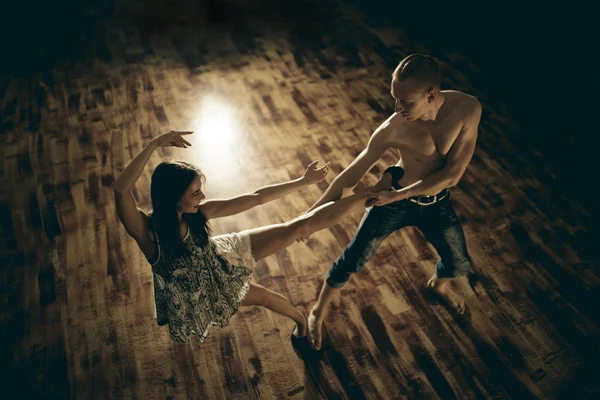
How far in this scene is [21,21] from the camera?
630cm

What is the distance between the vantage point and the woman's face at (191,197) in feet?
5.88

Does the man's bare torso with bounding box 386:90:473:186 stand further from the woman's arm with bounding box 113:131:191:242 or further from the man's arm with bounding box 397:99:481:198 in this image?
the woman's arm with bounding box 113:131:191:242

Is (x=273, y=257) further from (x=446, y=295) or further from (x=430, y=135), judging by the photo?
(x=430, y=135)

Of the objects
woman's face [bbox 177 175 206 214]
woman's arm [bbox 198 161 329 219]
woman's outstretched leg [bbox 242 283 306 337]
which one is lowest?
woman's outstretched leg [bbox 242 283 306 337]

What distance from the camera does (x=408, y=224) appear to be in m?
2.36

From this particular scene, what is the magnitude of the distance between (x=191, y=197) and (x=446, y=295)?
1.72 m

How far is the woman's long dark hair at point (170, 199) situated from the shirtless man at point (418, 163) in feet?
2.15

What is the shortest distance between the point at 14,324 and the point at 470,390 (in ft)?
8.05

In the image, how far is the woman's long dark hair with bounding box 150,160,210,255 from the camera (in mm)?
1770

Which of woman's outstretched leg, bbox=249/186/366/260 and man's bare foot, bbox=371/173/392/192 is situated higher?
man's bare foot, bbox=371/173/392/192

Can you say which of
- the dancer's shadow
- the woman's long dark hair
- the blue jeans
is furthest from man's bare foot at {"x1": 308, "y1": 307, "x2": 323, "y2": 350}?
the woman's long dark hair

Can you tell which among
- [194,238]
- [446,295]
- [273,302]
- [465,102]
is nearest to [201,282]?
[194,238]

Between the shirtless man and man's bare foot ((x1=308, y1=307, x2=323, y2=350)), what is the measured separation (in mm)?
348

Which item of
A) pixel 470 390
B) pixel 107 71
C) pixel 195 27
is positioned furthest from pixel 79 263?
pixel 195 27
